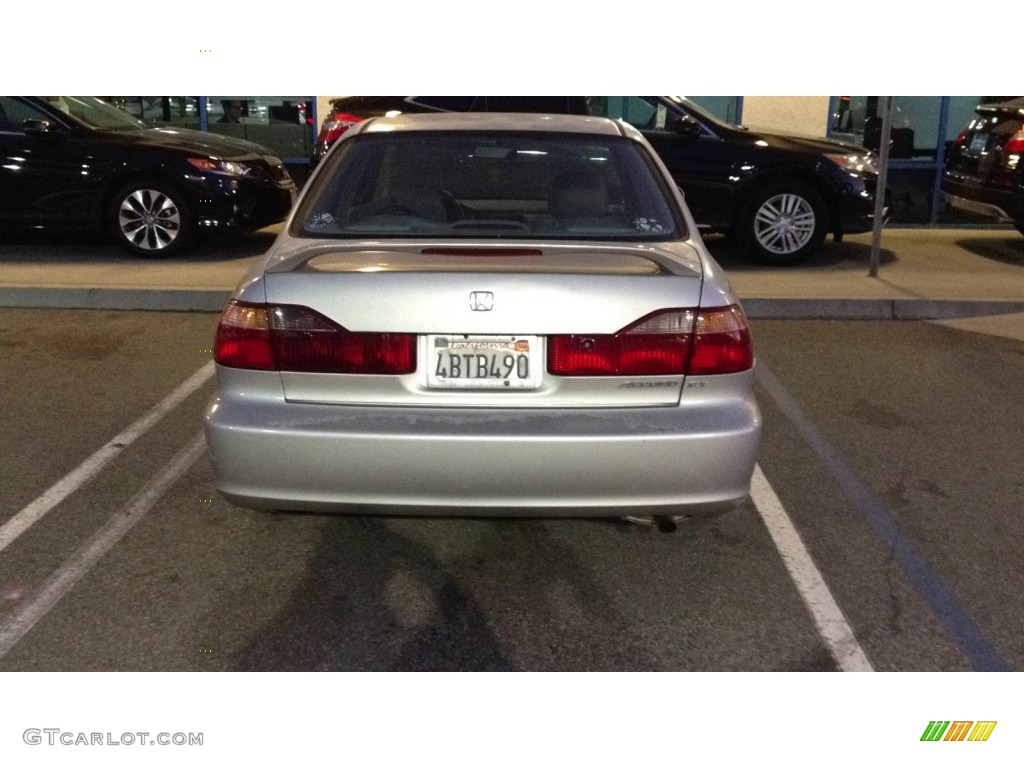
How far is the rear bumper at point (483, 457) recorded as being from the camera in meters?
3.45

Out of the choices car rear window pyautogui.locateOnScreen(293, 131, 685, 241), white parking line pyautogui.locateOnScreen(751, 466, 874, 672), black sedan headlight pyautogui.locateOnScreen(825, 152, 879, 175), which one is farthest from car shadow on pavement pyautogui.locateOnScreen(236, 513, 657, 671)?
black sedan headlight pyautogui.locateOnScreen(825, 152, 879, 175)

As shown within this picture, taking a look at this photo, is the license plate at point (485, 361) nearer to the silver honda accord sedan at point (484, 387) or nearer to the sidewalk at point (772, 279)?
the silver honda accord sedan at point (484, 387)

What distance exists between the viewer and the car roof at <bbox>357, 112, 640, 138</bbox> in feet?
15.2

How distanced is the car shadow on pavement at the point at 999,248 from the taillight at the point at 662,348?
26.0ft

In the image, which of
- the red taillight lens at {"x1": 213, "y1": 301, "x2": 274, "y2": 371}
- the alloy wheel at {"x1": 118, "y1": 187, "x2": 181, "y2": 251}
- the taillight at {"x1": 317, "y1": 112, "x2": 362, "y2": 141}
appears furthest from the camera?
the taillight at {"x1": 317, "y1": 112, "x2": 362, "y2": 141}

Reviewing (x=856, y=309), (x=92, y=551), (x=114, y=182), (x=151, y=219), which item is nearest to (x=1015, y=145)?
(x=856, y=309)

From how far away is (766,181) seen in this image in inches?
391

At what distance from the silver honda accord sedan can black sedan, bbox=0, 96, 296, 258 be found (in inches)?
255

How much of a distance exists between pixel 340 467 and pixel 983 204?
8766 millimetres

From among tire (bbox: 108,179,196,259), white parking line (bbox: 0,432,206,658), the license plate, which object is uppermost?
the license plate

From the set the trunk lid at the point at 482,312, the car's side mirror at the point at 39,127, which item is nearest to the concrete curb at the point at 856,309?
the trunk lid at the point at 482,312

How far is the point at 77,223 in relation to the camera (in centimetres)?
991

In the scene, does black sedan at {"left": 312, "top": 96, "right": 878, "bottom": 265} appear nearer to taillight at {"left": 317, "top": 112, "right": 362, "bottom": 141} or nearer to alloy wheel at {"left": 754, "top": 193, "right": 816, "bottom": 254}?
alloy wheel at {"left": 754, "top": 193, "right": 816, "bottom": 254}
